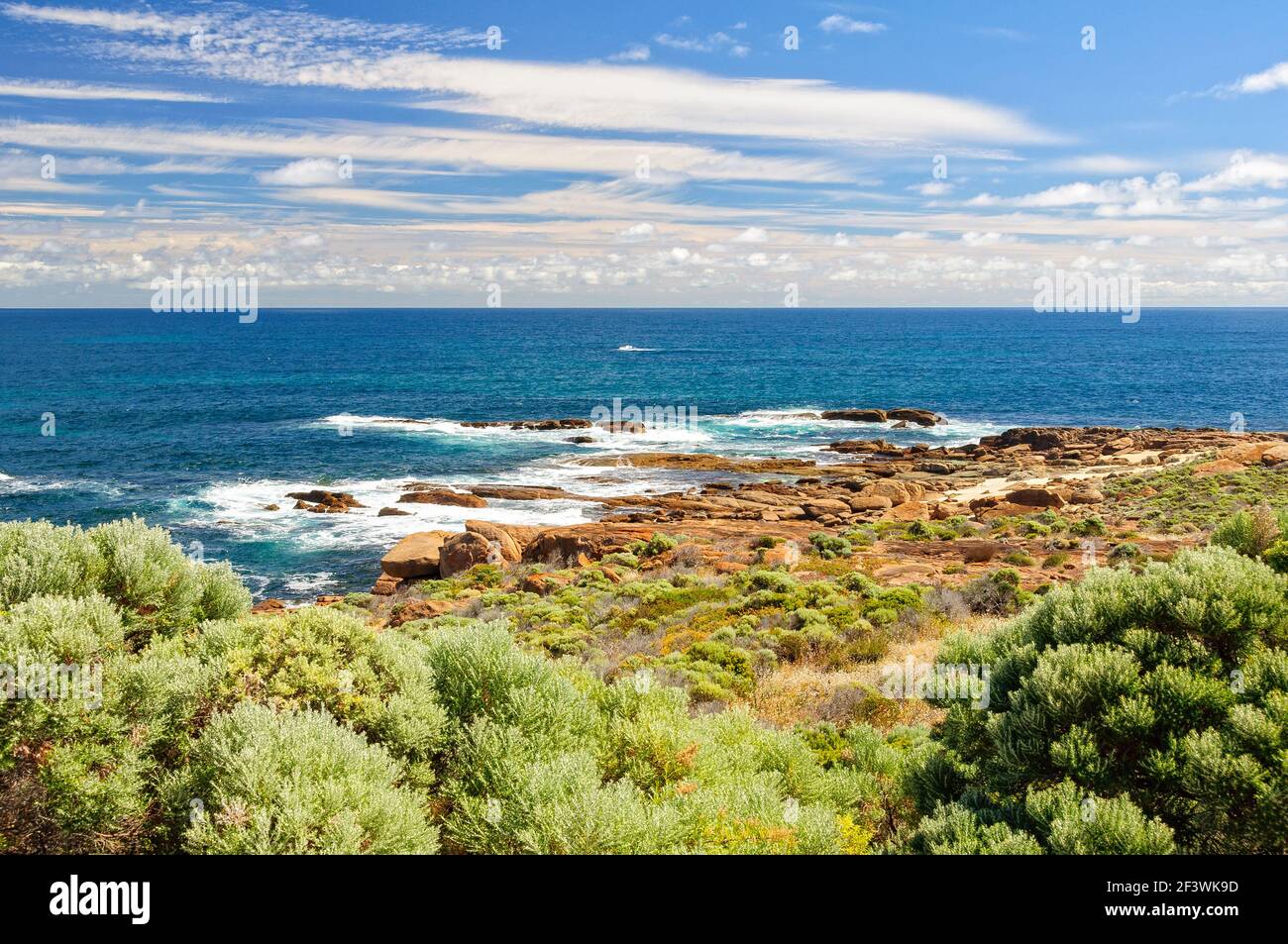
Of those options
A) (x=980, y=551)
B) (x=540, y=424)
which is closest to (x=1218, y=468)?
(x=980, y=551)

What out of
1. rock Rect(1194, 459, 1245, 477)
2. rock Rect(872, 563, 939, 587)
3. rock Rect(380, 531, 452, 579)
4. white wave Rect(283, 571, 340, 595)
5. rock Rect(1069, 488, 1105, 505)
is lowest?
white wave Rect(283, 571, 340, 595)

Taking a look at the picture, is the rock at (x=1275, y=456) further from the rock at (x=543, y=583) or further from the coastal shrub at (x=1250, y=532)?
the coastal shrub at (x=1250, y=532)

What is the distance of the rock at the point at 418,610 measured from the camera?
22.5 m

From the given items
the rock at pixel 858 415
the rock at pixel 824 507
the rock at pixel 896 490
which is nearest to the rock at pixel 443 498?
the rock at pixel 824 507

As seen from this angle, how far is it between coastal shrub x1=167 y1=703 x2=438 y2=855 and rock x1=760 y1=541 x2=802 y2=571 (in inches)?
811

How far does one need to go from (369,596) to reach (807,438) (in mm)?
41184

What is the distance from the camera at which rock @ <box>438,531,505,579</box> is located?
97.6 feet

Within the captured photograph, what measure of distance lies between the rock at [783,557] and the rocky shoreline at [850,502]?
0.07m

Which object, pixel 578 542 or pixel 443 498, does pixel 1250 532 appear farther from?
pixel 443 498

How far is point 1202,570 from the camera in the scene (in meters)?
6.68

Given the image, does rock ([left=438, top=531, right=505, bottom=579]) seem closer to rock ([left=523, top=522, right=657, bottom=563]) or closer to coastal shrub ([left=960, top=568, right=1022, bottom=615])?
rock ([left=523, top=522, right=657, bottom=563])

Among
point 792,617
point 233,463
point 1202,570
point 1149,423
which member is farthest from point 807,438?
point 1202,570

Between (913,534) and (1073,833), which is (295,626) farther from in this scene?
(913,534)

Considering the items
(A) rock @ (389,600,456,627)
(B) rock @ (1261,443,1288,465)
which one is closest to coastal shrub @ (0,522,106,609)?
(A) rock @ (389,600,456,627)
